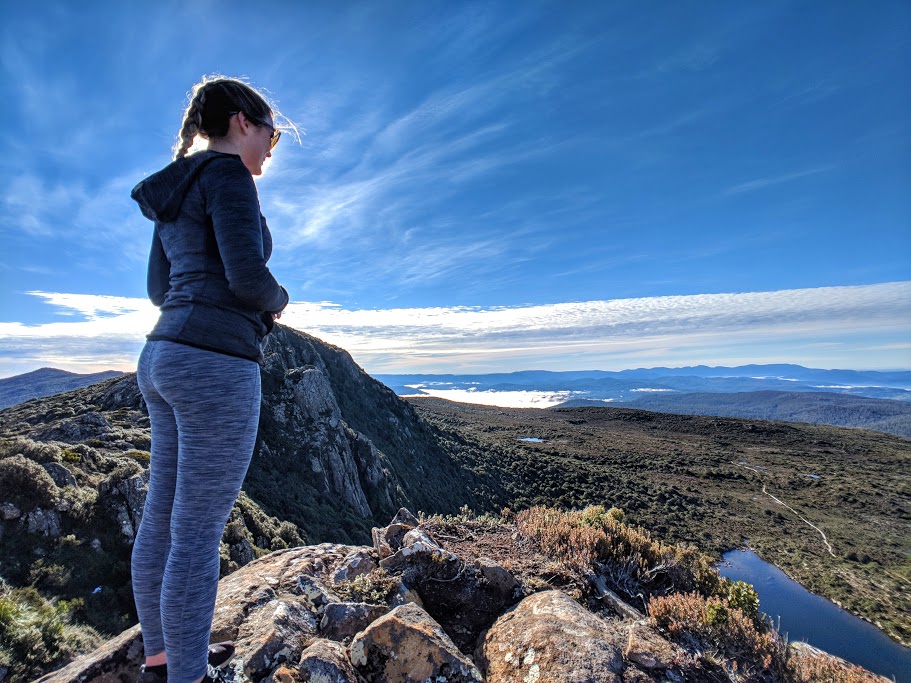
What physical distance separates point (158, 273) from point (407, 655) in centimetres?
238

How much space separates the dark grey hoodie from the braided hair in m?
0.24

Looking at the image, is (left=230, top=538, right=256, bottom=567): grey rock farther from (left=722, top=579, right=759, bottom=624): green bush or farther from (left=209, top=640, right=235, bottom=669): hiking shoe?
(left=722, top=579, right=759, bottom=624): green bush

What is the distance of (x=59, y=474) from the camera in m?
8.43

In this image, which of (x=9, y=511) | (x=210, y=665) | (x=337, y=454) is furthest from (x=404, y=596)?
(x=337, y=454)

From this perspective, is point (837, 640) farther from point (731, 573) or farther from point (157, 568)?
point (157, 568)

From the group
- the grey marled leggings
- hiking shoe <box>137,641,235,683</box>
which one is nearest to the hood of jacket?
the grey marled leggings

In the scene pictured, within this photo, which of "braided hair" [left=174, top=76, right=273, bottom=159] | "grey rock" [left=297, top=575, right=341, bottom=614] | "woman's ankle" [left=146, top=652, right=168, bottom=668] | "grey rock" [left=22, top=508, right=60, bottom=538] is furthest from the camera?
"grey rock" [left=22, top=508, right=60, bottom=538]

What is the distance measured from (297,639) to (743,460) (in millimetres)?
77734

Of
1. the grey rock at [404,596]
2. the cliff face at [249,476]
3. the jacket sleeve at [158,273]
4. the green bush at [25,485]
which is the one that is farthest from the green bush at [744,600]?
the green bush at [25,485]

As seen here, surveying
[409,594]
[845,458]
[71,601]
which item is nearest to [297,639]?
[409,594]

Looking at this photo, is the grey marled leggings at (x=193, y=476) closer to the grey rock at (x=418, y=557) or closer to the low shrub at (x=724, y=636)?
the grey rock at (x=418, y=557)

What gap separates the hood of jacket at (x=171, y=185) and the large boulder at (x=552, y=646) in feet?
9.62

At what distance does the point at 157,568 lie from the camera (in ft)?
5.70

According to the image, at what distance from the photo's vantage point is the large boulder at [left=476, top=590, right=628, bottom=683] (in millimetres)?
2234
